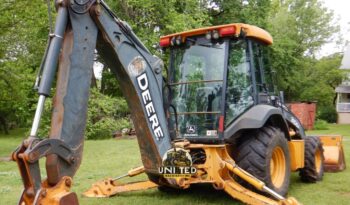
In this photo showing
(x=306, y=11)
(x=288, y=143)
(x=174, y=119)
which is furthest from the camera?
(x=306, y=11)

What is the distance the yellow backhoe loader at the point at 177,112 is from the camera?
4047 mm

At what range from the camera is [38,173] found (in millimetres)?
3791

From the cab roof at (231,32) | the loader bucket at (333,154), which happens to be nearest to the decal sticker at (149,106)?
the cab roof at (231,32)

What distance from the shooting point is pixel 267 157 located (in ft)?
19.9

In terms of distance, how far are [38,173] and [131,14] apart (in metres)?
19.5

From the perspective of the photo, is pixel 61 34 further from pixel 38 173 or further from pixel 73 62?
pixel 38 173

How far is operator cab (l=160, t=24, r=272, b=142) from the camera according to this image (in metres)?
6.17

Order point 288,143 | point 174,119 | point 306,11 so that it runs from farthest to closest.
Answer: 1. point 306,11
2. point 288,143
3. point 174,119

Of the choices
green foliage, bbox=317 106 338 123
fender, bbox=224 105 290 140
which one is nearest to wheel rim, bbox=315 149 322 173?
fender, bbox=224 105 290 140

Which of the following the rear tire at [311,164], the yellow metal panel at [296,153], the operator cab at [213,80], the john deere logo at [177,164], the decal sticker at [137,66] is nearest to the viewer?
the decal sticker at [137,66]

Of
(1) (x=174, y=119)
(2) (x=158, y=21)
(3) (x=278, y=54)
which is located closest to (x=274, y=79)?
(1) (x=174, y=119)

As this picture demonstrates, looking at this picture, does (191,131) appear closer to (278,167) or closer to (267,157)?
(267,157)

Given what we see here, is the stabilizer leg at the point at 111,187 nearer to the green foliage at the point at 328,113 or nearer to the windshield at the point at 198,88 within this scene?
the windshield at the point at 198,88

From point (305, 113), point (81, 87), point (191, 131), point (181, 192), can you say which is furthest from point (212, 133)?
point (305, 113)
